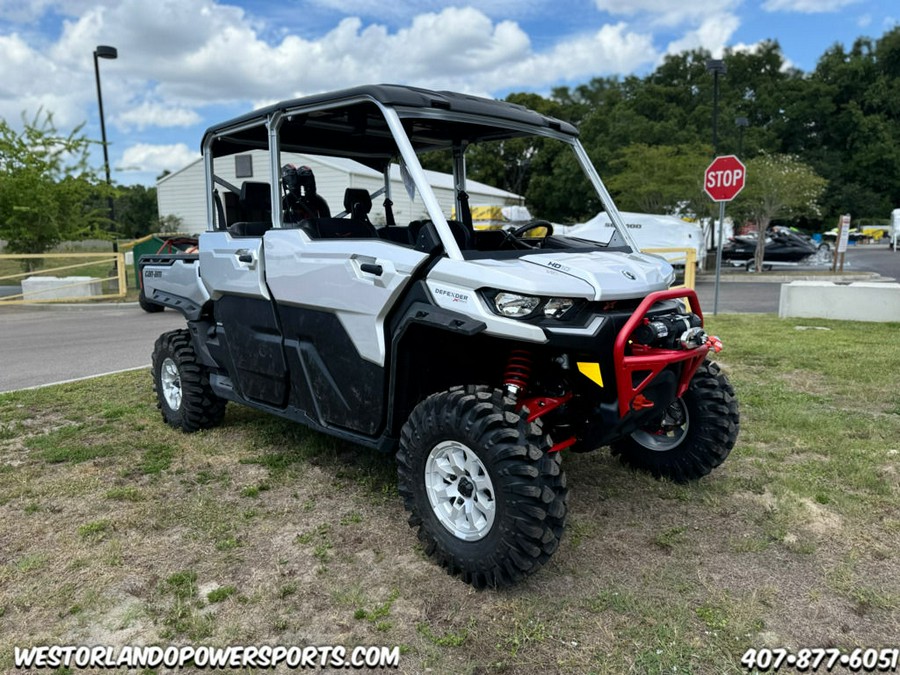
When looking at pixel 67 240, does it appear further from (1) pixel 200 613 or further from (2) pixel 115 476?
(1) pixel 200 613

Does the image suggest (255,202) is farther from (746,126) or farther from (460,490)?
(746,126)

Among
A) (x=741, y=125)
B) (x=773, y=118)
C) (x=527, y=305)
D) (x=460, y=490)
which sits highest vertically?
(x=773, y=118)

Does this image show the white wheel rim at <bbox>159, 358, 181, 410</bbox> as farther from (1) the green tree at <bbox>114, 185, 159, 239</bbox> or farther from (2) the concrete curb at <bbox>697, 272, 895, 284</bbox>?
(1) the green tree at <bbox>114, 185, 159, 239</bbox>

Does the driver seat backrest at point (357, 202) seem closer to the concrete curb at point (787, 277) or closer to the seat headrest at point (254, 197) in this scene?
the seat headrest at point (254, 197)

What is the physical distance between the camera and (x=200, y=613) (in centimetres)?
298

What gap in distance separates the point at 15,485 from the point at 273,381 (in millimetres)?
1762

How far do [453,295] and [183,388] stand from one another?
120 inches

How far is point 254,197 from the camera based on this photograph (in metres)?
4.79

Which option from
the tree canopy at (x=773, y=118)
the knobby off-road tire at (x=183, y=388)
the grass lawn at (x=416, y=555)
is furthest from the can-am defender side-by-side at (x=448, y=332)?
the tree canopy at (x=773, y=118)

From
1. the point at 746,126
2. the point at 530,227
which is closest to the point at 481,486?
the point at 530,227

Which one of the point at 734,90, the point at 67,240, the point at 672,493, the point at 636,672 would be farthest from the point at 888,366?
the point at 734,90

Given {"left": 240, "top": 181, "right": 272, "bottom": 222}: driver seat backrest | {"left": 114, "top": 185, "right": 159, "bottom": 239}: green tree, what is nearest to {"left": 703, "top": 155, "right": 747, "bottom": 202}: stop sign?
{"left": 240, "top": 181, "right": 272, "bottom": 222}: driver seat backrest

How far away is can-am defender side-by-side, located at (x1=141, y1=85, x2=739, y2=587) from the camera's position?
10.1ft

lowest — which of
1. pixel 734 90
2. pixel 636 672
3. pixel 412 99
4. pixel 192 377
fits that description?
pixel 636 672
